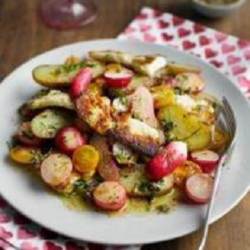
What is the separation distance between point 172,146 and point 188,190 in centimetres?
8

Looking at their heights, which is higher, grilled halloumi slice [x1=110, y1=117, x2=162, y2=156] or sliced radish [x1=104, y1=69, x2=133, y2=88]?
sliced radish [x1=104, y1=69, x2=133, y2=88]

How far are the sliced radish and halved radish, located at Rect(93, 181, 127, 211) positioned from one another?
0.24 m

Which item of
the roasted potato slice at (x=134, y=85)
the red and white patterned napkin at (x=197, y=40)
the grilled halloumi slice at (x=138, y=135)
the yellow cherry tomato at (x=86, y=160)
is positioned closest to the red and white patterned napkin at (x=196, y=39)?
the red and white patterned napkin at (x=197, y=40)

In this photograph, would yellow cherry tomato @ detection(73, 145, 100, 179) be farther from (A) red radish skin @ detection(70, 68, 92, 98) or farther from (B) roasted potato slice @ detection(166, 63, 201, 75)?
(B) roasted potato slice @ detection(166, 63, 201, 75)

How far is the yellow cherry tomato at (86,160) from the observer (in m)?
1.09

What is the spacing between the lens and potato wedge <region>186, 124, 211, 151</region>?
3.77ft

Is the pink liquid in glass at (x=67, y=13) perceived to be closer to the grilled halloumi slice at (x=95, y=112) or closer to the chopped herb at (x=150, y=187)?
the grilled halloumi slice at (x=95, y=112)

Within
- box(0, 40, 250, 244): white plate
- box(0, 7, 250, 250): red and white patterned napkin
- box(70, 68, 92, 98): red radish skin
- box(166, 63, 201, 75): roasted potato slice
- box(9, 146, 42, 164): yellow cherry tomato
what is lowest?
box(0, 7, 250, 250): red and white patterned napkin

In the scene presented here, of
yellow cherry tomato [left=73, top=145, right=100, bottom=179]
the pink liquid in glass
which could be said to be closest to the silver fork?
yellow cherry tomato [left=73, top=145, right=100, bottom=179]

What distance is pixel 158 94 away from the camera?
121cm

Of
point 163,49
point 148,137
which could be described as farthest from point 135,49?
point 148,137

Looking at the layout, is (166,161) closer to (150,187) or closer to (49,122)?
(150,187)

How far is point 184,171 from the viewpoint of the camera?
3.65 ft

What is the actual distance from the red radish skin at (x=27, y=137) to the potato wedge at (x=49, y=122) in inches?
0.6
